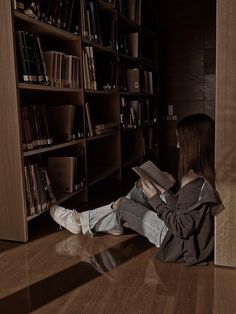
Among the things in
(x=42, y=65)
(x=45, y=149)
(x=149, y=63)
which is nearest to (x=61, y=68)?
(x=42, y=65)

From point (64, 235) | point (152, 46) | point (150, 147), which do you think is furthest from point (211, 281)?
point (152, 46)

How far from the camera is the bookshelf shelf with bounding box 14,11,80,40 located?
214 cm

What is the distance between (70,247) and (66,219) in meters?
0.24

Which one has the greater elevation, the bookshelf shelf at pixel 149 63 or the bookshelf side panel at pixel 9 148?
the bookshelf shelf at pixel 149 63

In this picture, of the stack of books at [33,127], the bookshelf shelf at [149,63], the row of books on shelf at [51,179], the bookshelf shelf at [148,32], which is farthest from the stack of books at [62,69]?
the bookshelf shelf at [148,32]

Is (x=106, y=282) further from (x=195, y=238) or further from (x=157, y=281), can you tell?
(x=195, y=238)

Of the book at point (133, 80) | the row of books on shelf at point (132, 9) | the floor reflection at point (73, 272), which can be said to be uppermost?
the row of books on shelf at point (132, 9)

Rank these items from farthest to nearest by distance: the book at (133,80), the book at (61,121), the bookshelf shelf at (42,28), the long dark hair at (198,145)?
1. the book at (133,80)
2. the book at (61,121)
3. the bookshelf shelf at (42,28)
4. the long dark hair at (198,145)

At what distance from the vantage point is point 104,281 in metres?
1.74

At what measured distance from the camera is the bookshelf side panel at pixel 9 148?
2.05 m

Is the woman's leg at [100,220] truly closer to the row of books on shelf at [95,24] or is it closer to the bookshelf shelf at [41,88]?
the bookshelf shelf at [41,88]

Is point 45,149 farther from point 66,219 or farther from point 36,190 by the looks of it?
point 66,219

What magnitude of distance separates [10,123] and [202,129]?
1103 mm

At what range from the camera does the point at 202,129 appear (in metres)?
1.78
